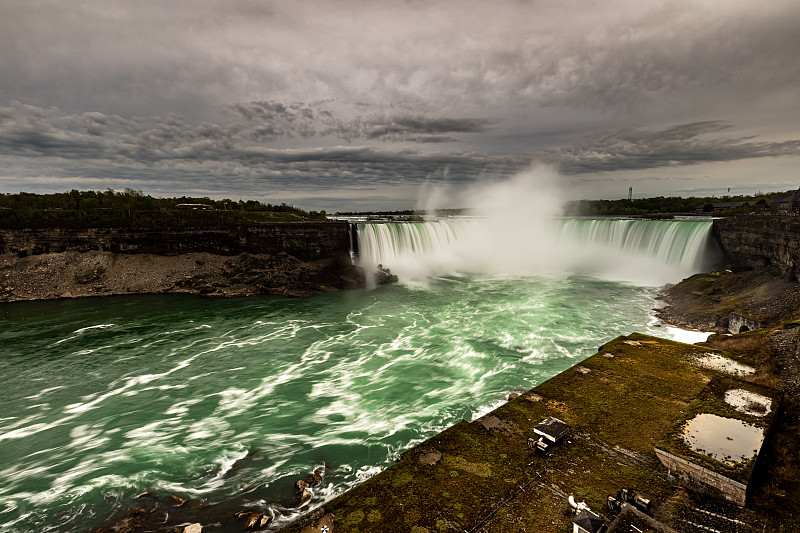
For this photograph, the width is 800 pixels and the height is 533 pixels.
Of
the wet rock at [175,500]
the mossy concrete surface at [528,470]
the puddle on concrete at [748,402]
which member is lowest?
the wet rock at [175,500]

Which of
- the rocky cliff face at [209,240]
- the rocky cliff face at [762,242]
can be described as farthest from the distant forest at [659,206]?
the rocky cliff face at [209,240]

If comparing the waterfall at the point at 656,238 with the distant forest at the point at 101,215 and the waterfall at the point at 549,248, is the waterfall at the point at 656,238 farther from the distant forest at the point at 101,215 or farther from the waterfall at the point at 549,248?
the distant forest at the point at 101,215

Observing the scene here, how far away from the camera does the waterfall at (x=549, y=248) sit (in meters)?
39.8

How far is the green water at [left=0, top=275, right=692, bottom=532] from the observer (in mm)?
9969

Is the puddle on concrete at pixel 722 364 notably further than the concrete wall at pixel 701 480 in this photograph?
Yes

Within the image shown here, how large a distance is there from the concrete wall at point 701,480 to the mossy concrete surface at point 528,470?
0.22 m

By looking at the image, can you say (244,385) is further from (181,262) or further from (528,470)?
(181,262)

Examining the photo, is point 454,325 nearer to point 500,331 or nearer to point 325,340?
point 500,331

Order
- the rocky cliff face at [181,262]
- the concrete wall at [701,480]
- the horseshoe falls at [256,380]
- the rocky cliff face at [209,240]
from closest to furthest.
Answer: the concrete wall at [701,480]
the horseshoe falls at [256,380]
the rocky cliff face at [181,262]
the rocky cliff face at [209,240]

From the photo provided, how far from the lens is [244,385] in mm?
16031

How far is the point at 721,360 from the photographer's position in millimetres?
10891

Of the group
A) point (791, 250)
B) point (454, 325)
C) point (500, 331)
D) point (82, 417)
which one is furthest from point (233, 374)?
point (791, 250)

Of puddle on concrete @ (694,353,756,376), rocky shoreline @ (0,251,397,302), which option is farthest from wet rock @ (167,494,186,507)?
rocky shoreline @ (0,251,397,302)

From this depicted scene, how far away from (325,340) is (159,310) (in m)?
17.6
